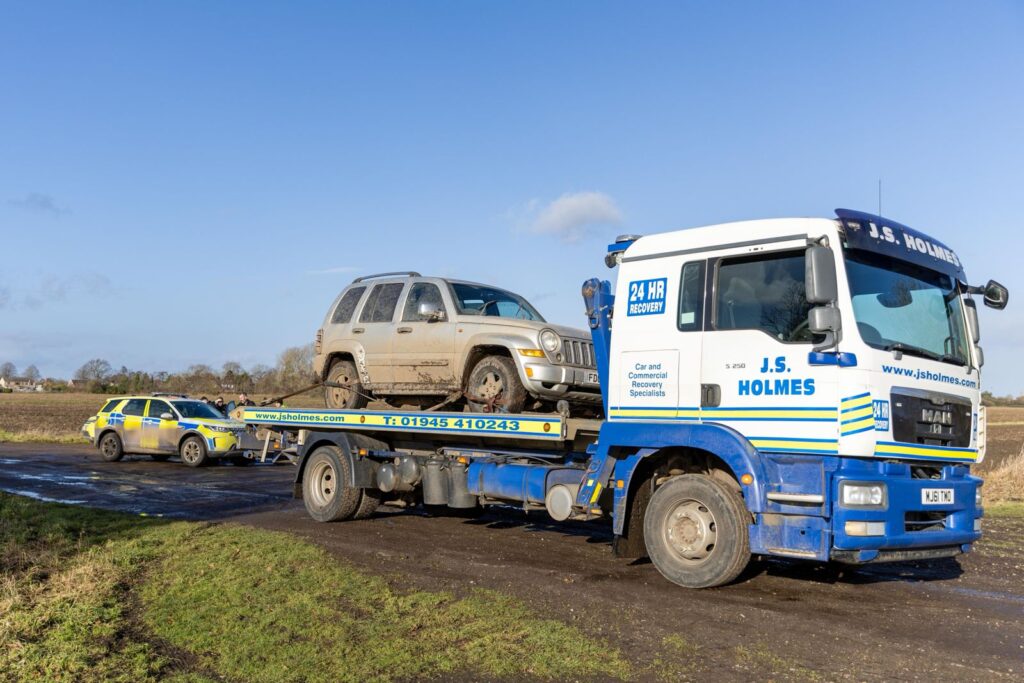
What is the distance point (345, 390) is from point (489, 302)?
7.85 feet

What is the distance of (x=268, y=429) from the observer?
12641mm

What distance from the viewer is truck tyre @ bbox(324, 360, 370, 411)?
456 inches

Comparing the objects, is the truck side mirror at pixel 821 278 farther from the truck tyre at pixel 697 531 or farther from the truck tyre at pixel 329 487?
the truck tyre at pixel 329 487

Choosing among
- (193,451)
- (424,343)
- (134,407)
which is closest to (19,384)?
(134,407)

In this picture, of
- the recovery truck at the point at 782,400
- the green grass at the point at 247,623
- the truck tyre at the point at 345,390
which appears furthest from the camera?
the truck tyre at the point at 345,390

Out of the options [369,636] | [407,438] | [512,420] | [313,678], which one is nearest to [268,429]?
[407,438]

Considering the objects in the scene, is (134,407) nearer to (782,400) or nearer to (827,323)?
(782,400)

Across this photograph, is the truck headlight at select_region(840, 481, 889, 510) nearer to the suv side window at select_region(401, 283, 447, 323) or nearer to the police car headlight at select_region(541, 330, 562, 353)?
the police car headlight at select_region(541, 330, 562, 353)

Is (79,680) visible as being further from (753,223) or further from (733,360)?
(753,223)

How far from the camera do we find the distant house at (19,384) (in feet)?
368

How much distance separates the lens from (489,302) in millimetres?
10773

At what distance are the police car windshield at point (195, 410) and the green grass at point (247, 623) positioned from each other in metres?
12.2

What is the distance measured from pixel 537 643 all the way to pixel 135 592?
11.2ft

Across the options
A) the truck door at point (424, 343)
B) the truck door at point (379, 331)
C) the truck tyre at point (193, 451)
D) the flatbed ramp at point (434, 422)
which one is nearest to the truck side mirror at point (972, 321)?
the flatbed ramp at point (434, 422)
